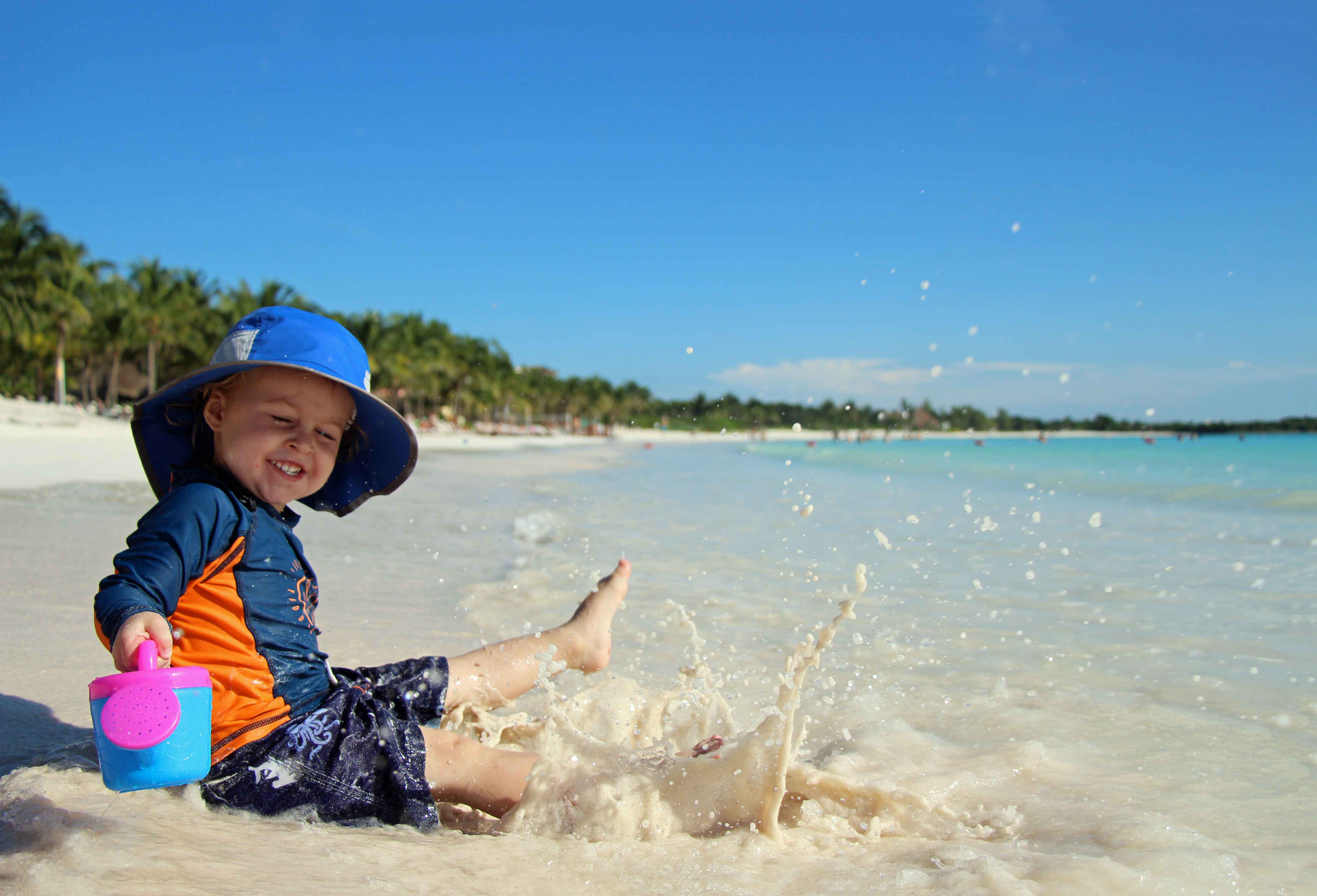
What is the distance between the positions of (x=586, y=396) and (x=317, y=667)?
83036mm

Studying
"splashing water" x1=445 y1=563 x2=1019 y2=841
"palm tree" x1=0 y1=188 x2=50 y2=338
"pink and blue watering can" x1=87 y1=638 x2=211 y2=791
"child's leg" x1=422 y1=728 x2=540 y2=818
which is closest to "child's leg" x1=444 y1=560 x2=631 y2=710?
"splashing water" x1=445 y1=563 x2=1019 y2=841

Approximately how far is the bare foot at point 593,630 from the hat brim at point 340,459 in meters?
0.67

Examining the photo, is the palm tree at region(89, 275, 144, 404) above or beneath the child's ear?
above

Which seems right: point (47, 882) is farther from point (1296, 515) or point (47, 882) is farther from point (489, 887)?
point (1296, 515)

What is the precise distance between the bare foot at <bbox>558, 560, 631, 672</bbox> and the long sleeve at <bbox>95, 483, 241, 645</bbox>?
1.02 m

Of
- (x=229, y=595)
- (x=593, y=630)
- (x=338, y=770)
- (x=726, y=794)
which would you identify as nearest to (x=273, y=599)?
(x=229, y=595)

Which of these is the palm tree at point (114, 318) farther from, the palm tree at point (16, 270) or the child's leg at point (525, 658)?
the child's leg at point (525, 658)

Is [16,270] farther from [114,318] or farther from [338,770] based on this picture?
[338,770]

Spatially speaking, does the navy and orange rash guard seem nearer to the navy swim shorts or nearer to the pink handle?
the navy swim shorts

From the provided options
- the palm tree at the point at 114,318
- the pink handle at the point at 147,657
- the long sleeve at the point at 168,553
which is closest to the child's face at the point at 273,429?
the long sleeve at the point at 168,553

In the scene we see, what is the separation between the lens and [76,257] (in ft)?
114

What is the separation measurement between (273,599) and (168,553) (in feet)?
1.00

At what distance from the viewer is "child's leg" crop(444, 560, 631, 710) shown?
2.30 m

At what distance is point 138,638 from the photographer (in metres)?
1.38
